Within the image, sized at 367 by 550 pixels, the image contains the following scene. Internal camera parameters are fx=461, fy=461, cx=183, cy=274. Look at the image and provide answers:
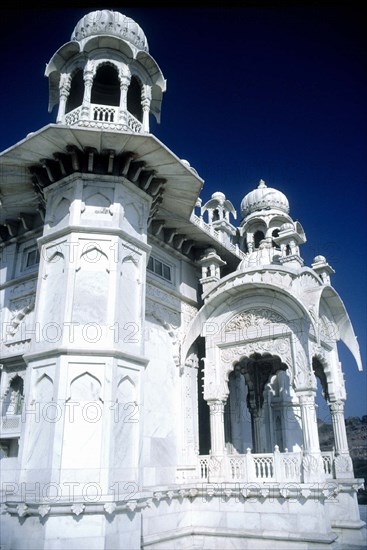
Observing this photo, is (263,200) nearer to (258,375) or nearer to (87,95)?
(258,375)

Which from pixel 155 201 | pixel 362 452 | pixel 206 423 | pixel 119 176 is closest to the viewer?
pixel 119 176

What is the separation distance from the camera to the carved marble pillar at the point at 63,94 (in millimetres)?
11780

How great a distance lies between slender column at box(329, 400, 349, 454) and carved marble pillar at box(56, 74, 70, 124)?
1154 centimetres

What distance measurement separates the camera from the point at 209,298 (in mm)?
14133

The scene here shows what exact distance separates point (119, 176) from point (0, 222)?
5195 mm

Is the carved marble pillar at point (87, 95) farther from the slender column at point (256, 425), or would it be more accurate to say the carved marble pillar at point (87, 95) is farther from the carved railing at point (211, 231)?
the slender column at point (256, 425)

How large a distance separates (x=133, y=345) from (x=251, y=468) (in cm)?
464

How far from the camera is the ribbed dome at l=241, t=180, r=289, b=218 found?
62.3ft

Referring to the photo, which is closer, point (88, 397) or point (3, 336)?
point (88, 397)

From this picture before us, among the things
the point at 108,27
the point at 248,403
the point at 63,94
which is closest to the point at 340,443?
the point at 248,403

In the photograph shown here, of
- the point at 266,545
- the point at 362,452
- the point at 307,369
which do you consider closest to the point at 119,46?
the point at 307,369

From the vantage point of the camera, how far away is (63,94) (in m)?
12.1

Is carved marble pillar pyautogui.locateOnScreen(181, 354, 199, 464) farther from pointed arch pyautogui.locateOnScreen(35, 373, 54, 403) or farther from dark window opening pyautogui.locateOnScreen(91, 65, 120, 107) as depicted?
dark window opening pyautogui.locateOnScreen(91, 65, 120, 107)

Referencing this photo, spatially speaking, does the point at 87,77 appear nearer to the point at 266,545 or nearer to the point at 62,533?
the point at 62,533
